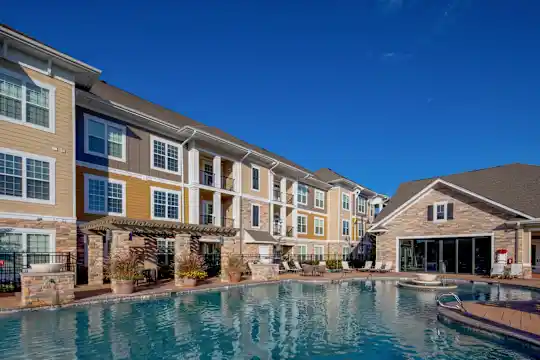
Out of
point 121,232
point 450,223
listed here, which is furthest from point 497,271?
point 121,232

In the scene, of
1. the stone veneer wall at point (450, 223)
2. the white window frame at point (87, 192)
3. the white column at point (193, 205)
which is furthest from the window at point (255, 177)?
the white window frame at point (87, 192)

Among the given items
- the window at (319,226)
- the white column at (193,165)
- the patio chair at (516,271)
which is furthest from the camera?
the window at (319,226)

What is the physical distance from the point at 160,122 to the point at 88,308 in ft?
40.1

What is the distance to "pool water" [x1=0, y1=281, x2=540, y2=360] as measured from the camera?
26.4ft

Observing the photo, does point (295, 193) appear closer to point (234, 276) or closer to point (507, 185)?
point (234, 276)

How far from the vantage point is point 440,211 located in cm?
2875

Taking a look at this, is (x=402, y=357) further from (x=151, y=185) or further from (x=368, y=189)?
(x=368, y=189)

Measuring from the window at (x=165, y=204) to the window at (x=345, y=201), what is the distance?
21.6m

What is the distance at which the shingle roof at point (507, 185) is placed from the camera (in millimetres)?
25216

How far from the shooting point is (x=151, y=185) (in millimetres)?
21734

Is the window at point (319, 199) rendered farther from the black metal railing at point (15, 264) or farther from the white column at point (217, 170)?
the black metal railing at point (15, 264)

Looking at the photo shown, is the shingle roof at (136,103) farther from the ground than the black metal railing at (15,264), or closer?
farther from the ground

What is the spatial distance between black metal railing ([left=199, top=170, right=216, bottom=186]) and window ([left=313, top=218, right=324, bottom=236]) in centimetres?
1470

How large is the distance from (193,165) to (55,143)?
9187mm
